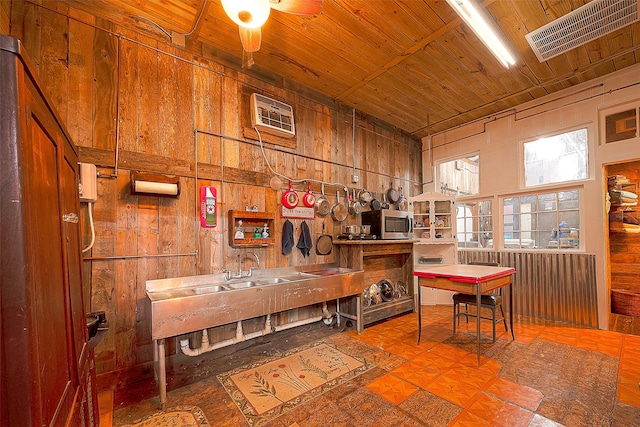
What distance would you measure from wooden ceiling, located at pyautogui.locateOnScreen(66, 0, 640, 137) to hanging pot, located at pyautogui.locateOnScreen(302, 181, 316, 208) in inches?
55.7

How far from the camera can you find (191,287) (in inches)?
100

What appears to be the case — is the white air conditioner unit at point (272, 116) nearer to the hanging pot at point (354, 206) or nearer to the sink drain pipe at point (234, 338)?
the hanging pot at point (354, 206)

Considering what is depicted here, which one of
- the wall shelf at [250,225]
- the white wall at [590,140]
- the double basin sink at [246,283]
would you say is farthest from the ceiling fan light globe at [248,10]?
the white wall at [590,140]

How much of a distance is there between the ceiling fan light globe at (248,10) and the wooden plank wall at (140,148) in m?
1.35

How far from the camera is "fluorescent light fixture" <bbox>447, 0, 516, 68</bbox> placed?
83.7 inches

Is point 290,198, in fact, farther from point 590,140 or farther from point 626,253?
point 626,253

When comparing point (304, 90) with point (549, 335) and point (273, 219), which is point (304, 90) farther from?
point (549, 335)

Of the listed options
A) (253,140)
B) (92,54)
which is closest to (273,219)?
(253,140)

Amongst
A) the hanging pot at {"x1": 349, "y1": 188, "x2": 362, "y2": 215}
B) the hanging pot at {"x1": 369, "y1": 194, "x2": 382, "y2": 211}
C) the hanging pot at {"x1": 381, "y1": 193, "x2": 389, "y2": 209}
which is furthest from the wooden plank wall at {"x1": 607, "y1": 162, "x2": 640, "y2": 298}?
the hanging pot at {"x1": 349, "y1": 188, "x2": 362, "y2": 215}

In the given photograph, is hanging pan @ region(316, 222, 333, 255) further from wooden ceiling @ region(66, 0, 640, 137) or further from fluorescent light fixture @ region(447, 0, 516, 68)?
fluorescent light fixture @ region(447, 0, 516, 68)

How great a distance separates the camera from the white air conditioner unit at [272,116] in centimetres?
300

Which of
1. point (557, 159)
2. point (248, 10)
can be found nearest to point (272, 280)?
point (248, 10)

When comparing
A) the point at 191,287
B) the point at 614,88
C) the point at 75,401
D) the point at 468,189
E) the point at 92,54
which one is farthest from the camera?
the point at 468,189

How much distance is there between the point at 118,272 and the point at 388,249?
10.3 feet
